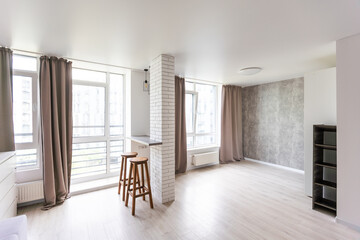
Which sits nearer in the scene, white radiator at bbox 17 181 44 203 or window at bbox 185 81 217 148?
white radiator at bbox 17 181 44 203

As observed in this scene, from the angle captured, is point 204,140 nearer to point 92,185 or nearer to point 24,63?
point 92,185

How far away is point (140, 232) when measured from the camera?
2072 millimetres

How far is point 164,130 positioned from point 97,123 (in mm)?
1828

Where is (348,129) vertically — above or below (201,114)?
below

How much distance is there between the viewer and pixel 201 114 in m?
5.21

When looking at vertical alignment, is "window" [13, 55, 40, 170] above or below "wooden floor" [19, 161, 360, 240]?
above

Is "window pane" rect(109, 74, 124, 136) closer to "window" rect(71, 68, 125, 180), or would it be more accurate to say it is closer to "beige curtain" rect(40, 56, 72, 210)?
"window" rect(71, 68, 125, 180)

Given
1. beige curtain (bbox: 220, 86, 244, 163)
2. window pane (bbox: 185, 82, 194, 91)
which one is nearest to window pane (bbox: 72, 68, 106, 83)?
window pane (bbox: 185, 82, 194, 91)

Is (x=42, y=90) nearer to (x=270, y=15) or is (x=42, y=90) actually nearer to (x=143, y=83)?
(x=143, y=83)

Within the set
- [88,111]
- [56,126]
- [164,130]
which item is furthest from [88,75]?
[164,130]

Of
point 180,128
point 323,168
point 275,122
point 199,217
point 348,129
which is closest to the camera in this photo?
point 348,129

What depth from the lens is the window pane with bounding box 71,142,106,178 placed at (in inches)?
136

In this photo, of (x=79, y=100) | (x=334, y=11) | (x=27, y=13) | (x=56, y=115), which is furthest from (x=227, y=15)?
(x=79, y=100)

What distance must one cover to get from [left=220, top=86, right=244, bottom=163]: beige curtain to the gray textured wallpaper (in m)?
0.28
